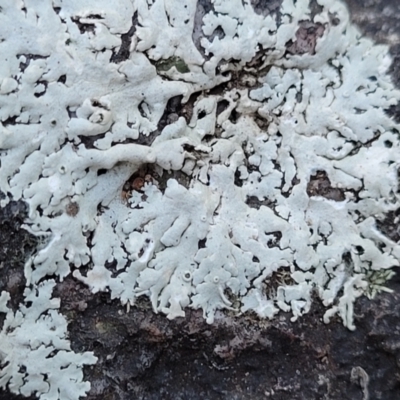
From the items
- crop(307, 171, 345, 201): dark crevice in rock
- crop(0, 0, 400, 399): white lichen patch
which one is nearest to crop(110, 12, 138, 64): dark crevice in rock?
crop(0, 0, 400, 399): white lichen patch

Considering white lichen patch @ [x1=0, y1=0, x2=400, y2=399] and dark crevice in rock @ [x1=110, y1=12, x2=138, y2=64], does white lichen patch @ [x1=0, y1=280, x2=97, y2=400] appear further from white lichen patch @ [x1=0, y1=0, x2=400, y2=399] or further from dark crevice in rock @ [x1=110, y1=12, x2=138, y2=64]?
dark crevice in rock @ [x1=110, y1=12, x2=138, y2=64]

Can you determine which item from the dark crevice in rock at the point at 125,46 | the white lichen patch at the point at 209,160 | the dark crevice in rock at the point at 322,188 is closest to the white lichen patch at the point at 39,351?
the white lichen patch at the point at 209,160

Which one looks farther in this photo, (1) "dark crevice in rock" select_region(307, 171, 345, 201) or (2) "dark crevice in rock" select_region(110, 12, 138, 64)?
(1) "dark crevice in rock" select_region(307, 171, 345, 201)

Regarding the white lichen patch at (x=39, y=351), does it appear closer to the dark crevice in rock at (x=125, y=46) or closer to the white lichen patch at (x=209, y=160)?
the white lichen patch at (x=209, y=160)

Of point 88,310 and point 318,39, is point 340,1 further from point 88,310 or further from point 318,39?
point 88,310

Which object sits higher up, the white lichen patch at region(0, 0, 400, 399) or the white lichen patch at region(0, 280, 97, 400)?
the white lichen patch at region(0, 0, 400, 399)

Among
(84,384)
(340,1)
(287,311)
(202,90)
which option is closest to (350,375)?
(287,311)

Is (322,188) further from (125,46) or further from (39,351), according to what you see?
(39,351)

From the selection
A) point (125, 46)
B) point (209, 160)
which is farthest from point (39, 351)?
point (125, 46)
